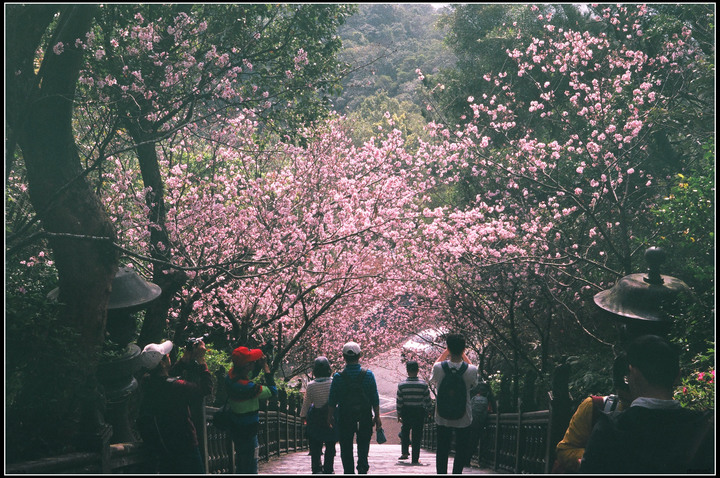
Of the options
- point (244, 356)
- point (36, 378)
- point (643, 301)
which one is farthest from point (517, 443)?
point (36, 378)

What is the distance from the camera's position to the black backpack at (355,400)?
29.0 feet

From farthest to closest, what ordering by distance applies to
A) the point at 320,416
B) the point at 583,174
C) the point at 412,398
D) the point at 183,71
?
the point at 583,174 → the point at 412,398 → the point at 183,71 → the point at 320,416

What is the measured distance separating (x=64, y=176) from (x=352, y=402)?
4662 mm

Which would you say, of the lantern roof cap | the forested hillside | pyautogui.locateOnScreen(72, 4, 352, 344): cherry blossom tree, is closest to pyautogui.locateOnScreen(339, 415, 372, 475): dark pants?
the lantern roof cap

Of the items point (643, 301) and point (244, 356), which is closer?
point (643, 301)

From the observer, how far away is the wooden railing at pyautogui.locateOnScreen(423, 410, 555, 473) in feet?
36.8

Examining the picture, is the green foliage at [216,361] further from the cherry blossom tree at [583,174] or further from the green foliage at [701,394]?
the green foliage at [701,394]

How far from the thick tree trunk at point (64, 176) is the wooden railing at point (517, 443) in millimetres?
6243

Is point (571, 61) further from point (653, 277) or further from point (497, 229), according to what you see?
point (653, 277)

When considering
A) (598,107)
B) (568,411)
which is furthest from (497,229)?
(568,411)

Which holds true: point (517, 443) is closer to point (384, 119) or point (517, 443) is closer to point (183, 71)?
point (183, 71)

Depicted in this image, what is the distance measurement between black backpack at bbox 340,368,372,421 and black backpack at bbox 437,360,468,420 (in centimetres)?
94

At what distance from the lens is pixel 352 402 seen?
8.86m

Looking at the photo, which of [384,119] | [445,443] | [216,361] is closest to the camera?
[445,443]
